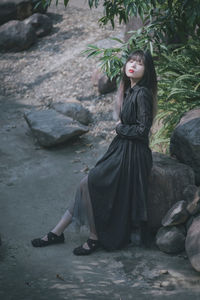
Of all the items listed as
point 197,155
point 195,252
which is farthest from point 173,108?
point 195,252

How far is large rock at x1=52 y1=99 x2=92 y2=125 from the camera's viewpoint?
22.2 ft

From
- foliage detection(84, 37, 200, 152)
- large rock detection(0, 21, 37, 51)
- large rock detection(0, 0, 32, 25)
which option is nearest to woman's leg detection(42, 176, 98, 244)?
foliage detection(84, 37, 200, 152)

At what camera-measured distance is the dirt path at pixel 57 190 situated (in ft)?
10.6

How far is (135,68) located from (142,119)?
1.48 ft

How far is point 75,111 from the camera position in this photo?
22.2 feet

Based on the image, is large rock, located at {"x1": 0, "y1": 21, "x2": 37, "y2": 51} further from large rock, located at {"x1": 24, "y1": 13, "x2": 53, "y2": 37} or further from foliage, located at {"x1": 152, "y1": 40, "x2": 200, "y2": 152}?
foliage, located at {"x1": 152, "y1": 40, "x2": 200, "y2": 152}

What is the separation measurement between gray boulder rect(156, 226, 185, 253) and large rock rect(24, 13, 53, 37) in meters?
6.93

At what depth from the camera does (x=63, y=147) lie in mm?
6230

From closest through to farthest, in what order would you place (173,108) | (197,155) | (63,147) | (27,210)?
(197,155) < (27,210) < (173,108) < (63,147)

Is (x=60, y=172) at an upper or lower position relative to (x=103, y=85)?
lower

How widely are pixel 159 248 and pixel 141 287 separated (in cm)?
63

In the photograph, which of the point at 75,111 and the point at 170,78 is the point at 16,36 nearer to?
the point at 75,111

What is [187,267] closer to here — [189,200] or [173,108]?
[189,200]

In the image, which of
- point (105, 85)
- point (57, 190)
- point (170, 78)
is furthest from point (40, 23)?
point (57, 190)
